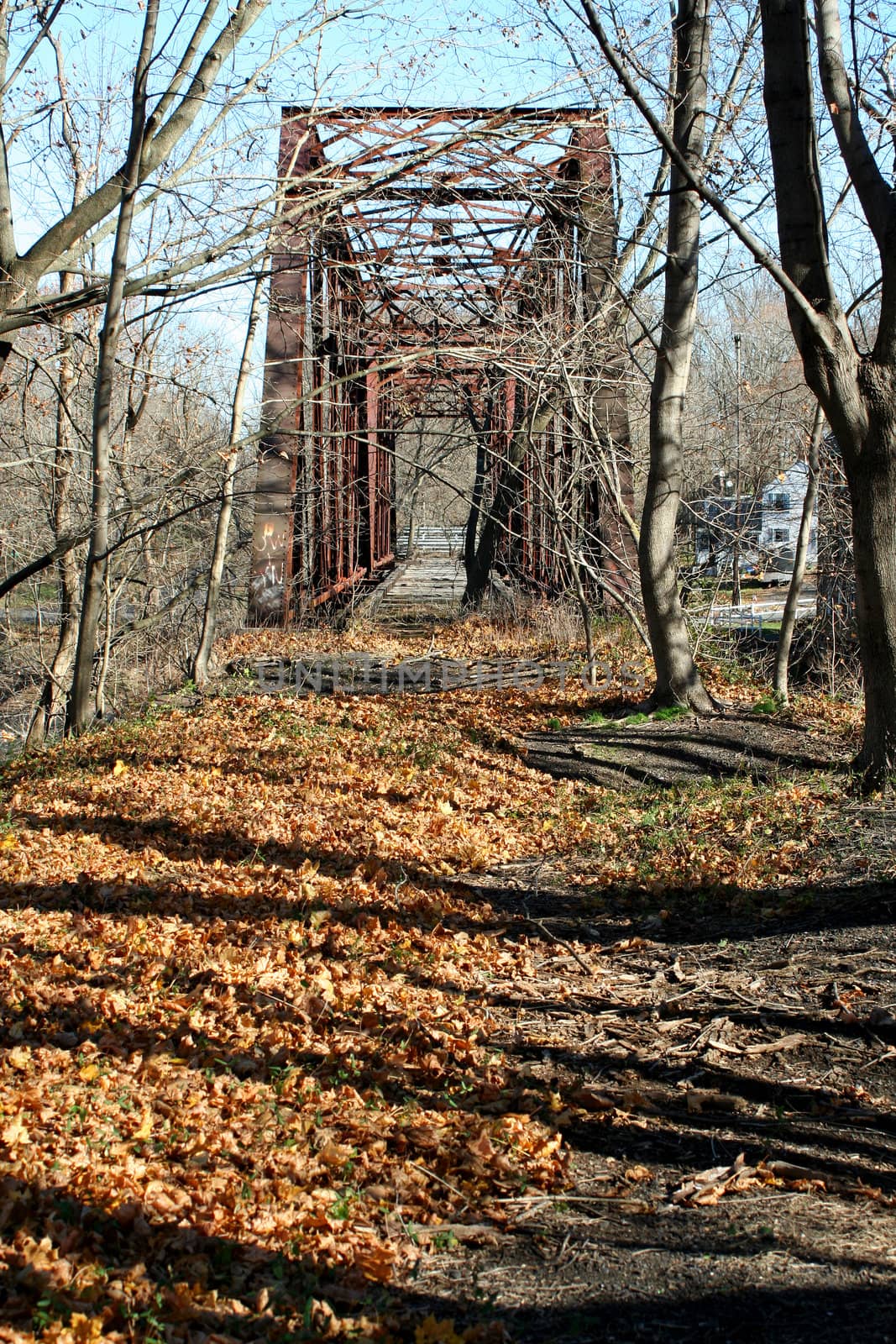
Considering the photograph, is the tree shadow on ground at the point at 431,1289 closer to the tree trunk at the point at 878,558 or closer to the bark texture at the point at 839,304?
the tree trunk at the point at 878,558

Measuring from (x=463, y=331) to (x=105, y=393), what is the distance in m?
4.94

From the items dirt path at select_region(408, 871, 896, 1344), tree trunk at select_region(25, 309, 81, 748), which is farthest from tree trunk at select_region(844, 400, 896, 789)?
tree trunk at select_region(25, 309, 81, 748)

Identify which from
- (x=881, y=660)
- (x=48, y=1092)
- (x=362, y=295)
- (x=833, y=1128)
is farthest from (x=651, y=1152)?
(x=362, y=295)

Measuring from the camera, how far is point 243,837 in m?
6.68

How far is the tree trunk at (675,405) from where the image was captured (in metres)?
8.51

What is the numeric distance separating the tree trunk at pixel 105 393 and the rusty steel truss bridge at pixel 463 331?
1229 millimetres

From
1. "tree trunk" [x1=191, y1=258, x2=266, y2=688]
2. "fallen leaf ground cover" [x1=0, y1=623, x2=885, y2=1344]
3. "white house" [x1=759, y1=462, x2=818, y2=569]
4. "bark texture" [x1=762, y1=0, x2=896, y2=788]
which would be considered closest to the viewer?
"fallen leaf ground cover" [x1=0, y1=623, x2=885, y2=1344]

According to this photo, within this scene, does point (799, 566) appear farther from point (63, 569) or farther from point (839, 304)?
point (63, 569)

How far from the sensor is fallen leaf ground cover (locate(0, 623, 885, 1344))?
116 inches

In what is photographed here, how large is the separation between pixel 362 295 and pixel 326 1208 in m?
12.9

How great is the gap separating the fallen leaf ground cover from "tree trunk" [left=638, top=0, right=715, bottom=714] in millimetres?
1183

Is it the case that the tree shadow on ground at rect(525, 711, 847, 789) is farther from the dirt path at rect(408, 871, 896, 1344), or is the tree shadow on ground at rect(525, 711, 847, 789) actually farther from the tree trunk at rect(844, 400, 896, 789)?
the dirt path at rect(408, 871, 896, 1344)

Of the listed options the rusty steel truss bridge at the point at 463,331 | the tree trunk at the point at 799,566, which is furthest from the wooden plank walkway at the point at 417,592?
the tree trunk at the point at 799,566

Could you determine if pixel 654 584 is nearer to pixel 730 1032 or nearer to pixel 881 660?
pixel 881 660
